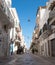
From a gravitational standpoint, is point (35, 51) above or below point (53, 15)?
below

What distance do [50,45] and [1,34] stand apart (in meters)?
11.3

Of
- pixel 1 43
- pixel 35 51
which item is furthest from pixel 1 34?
pixel 35 51

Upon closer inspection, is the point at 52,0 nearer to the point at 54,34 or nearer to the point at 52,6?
the point at 52,6

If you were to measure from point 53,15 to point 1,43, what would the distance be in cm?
1118

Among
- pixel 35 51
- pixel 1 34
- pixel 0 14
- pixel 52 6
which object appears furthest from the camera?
pixel 35 51

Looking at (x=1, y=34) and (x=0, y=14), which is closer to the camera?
(x=0, y=14)

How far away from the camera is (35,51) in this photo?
83.1 meters

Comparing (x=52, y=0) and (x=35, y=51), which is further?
(x=35, y=51)

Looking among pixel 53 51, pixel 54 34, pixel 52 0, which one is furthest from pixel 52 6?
pixel 53 51

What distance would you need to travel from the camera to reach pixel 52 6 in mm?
42250

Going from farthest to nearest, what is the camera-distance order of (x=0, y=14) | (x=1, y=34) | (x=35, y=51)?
(x=35, y=51), (x=1, y=34), (x=0, y=14)

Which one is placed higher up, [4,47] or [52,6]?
[52,6]

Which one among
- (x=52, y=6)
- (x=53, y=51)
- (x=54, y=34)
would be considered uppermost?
(x=52, y=6)

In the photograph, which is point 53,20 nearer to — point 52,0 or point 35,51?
point 52,0
